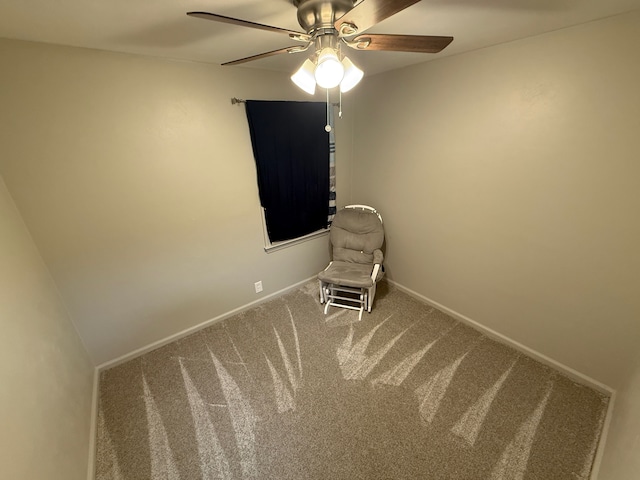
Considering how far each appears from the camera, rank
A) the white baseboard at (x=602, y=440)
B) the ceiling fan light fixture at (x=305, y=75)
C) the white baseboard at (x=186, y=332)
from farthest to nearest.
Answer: the white baseboard at (x=186, y=332) → the white baseboard at (x=602, y=440) → the ceiling fan light fixture at (x=305, y=75)

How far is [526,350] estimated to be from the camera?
2066mm

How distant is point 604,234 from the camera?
1.57 meters

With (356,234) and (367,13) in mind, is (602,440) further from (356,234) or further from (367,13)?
(367,13)

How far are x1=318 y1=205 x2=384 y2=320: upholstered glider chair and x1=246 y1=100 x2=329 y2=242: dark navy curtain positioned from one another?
298 mm

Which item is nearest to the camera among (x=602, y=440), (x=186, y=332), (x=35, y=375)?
(x=35, y=375)

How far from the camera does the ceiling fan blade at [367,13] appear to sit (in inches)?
32.6

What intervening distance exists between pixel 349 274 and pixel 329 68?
6.11 feet

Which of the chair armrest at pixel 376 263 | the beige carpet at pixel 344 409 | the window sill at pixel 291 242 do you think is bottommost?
the beige carpet at pixel 344 409

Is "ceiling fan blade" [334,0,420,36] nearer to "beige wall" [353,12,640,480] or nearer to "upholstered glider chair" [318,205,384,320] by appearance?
"beige wall" [353,12,640,480]

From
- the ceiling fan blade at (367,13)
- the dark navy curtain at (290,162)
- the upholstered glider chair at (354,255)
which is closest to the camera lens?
the ceiling fan blade at (367,13)

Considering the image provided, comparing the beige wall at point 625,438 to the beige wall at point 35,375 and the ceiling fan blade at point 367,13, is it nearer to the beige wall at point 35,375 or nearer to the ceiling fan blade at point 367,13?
the ceiling fan blade at point 367,13

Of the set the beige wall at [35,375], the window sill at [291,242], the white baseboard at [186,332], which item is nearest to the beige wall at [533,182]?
the window sill at [291,242]

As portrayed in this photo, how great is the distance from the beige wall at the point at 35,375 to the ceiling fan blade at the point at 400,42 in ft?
6.23

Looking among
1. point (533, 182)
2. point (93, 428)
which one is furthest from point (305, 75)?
point (93, 428)
